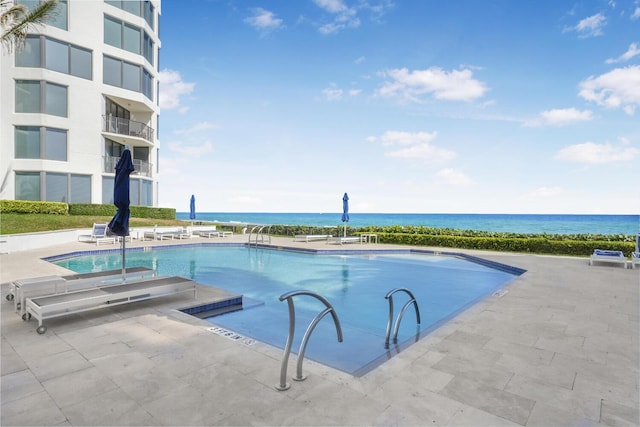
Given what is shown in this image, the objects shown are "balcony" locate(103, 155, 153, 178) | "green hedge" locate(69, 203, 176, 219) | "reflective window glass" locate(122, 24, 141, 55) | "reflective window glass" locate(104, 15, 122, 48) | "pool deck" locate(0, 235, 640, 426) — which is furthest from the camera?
"reflective window glass" locate(122, 24, 141, 55)

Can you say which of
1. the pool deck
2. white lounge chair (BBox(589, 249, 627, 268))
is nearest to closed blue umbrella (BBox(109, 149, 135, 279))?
the pool deck

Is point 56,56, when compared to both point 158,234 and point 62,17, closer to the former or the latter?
point 62,17

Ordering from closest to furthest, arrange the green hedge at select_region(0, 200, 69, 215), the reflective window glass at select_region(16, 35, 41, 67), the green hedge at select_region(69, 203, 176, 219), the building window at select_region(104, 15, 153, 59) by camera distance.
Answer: the green hedge at select_region(0, 200, 69, 215) < the reflective window glass at select_region(16, 35, 41, 67) < the green hedge at select_region(69, 203, 176, 219) < the building window at select_region(104, 15, 153, 59)

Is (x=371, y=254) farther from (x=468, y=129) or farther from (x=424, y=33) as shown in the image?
(x=468, y=129)

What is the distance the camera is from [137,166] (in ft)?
75.5

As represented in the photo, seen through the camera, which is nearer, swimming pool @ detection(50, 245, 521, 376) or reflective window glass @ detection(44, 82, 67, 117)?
swimming pool @ detection(50, 245, 521, 376)

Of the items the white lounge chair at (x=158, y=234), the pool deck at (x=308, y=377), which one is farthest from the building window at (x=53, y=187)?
the pool deck at (x=308, y=377)

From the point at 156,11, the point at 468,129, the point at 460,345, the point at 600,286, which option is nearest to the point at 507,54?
the point at 468,129

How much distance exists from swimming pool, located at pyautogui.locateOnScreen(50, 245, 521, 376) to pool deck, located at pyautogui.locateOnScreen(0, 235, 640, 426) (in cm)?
92

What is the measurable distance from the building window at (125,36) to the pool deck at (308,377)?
2097cm

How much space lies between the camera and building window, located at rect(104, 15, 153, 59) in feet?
68.4

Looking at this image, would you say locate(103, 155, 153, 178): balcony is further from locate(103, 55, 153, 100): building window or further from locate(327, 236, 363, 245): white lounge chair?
locate(327, 236, 363, 245): white lounge chair

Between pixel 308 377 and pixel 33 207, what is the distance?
20262mm

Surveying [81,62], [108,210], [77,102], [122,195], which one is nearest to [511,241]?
[122,195]
